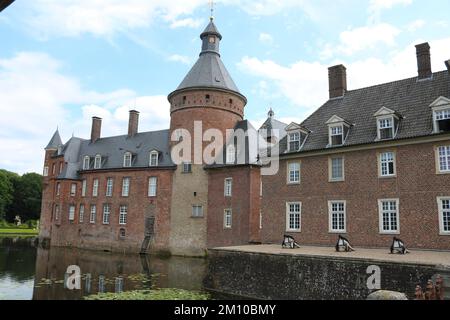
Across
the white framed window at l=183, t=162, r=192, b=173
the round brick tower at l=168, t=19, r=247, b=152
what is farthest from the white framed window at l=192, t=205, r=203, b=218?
the round brick tower at l=168, t=19, r=247, b=152

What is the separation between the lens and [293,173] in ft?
69.4

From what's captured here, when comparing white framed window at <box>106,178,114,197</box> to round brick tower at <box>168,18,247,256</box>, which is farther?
white framed window at <box>106,178,114,197</box>

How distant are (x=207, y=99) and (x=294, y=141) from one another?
1173 centimetres

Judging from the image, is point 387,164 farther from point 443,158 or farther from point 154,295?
point 154,295

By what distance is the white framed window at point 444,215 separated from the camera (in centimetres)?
1556

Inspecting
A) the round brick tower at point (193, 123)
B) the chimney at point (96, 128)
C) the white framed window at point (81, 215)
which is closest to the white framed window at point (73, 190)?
the white framed window at point (81, 215)

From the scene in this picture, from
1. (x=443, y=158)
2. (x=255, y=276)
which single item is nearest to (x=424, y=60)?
(x=443, y=158)

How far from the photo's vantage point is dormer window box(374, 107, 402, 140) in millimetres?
17812

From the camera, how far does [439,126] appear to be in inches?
644

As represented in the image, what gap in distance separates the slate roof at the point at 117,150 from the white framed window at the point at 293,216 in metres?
14.1

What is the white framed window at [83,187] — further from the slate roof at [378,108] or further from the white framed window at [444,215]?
the white framed window at [444,215]

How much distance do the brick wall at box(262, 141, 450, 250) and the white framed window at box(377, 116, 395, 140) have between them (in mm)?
683

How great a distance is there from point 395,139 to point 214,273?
10.5 m

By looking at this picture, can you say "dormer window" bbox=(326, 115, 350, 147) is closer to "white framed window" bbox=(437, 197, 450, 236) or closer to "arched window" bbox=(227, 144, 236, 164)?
"white framed window" bbox=(437, 197, 450, 236)
